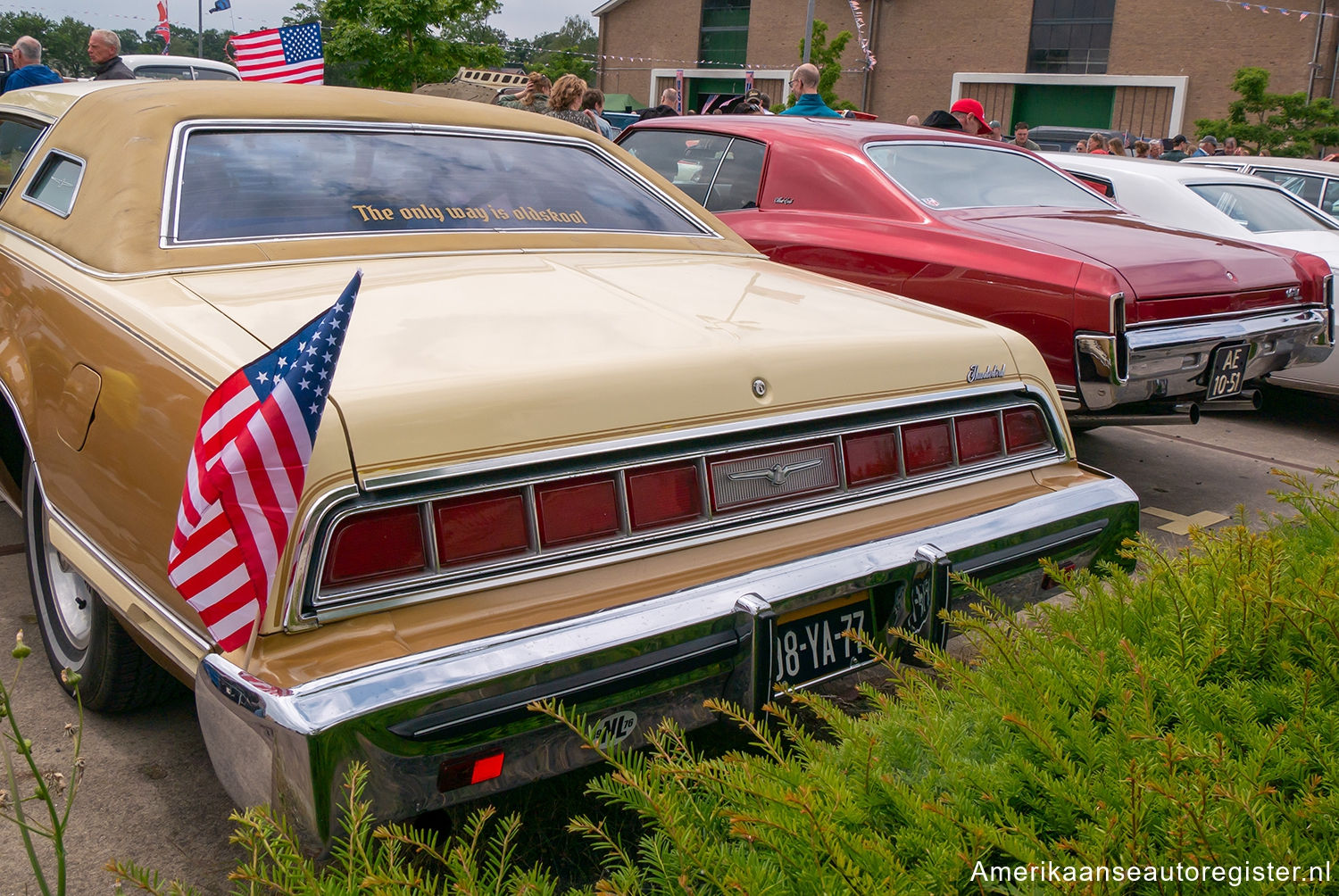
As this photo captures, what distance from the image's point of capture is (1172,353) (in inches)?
180

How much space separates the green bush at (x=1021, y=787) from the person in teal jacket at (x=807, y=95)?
6658 mm

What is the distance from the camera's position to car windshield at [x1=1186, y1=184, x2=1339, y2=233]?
7430mm

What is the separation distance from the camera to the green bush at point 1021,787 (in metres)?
1.41

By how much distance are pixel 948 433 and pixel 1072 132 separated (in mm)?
26822

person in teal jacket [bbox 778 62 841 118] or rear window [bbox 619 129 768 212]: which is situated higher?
person in teal jacket [bbox 778 62 841 118]

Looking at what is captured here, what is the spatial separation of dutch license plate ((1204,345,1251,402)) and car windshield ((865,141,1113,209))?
1.32 metres

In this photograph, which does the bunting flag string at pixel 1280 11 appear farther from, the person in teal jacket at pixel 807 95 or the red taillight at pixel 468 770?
the red taillight at pixel 468 770

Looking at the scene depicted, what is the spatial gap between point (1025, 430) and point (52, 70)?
874 centimetres

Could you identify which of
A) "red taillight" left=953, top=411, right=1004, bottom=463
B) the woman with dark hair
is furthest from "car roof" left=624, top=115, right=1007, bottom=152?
"red taillight" left=953, top=411, right=1004, bottom=463

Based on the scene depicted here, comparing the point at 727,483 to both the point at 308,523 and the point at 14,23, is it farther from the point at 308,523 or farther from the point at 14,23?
the point at 14,23

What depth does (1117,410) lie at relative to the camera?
4.72m

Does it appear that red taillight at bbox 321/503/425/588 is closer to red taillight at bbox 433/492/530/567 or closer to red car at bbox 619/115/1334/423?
red taillight at bbox 433/492/530/567

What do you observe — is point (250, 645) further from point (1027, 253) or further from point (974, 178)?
point (974, 178)

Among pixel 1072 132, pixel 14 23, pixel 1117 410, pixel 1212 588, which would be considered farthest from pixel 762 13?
pixel 1212 588
